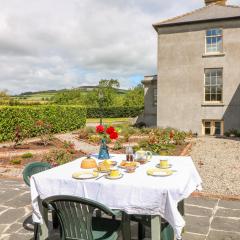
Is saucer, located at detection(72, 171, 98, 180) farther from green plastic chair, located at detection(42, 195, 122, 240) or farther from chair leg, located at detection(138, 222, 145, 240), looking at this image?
chair leg, located at detection(138, 222, 145, 240)

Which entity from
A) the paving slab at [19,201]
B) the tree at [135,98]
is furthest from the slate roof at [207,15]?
the tree at [135,98]

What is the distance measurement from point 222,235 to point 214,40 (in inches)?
760

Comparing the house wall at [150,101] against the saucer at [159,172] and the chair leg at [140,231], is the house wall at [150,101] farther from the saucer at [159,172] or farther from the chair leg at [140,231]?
the saucer at [159,172]

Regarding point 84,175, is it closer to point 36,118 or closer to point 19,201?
point 19,201

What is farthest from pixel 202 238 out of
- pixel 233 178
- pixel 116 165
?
pixel 233 178

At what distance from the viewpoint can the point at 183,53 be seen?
23.3 meters

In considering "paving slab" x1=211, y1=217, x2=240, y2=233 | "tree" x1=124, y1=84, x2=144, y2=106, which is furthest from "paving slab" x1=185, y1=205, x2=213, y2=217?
"tree" x1=124, y1=84, x2=144, y2=106

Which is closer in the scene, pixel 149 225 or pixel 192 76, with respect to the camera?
pixel 149 225

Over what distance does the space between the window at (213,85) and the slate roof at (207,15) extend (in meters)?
3.71

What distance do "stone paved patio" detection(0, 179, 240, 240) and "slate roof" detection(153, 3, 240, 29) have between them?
59.1 ft

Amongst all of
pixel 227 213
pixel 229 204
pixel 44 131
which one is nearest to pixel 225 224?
pixel 227 213

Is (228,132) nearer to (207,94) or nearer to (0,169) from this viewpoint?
(207,94)

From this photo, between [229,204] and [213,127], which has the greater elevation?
[213,127]

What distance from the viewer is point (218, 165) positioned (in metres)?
11.6
